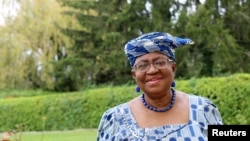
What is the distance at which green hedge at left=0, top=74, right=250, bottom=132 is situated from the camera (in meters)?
10.8

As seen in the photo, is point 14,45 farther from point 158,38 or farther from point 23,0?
point 158,38

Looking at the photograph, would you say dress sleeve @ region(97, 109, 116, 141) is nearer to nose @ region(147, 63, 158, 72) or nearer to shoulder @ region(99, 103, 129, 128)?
shoulder @ region(99, 103, 129, 128)

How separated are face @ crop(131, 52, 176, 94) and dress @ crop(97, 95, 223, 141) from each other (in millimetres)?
99

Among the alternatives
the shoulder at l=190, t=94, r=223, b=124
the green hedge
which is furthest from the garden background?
the shoulder at l=190, t=94, r=223, b=124

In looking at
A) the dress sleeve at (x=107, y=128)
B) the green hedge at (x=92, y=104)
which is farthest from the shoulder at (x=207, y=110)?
the green hedge at (x=92, y=104)

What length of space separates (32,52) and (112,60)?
4.19 metres

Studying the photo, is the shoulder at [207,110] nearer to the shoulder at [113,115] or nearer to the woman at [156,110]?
the woman at [156,110]

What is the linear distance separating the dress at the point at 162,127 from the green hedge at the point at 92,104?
9.22 m

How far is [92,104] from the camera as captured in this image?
1331 centimetres

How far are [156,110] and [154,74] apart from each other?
0.11 meters

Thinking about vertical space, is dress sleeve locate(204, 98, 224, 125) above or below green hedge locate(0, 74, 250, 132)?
above

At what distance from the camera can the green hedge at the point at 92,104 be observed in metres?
10.8

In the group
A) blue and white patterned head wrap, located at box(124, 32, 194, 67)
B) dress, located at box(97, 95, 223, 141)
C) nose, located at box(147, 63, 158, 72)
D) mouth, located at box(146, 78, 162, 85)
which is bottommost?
dress, located at box(97, 95, 223, 141)

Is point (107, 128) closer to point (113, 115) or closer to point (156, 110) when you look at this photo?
point (113, 115)
